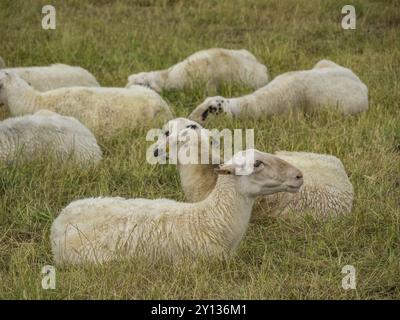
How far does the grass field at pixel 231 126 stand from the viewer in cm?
500

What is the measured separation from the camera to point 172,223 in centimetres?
536

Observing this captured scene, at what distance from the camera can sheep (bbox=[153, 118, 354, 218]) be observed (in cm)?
609

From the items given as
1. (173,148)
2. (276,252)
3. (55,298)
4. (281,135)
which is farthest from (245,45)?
(55,298)

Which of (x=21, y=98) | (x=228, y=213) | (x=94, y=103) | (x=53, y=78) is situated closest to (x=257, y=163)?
(x=228, y=213)

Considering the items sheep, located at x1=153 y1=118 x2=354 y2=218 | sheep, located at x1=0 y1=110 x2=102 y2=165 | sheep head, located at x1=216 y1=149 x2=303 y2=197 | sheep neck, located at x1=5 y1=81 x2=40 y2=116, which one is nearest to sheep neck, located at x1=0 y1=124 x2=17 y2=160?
sheep, located at x1=0 y1=110 x2=102 y2=165

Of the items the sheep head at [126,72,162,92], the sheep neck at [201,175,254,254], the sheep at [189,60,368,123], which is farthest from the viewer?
the sheep head at [126,72,162,92]

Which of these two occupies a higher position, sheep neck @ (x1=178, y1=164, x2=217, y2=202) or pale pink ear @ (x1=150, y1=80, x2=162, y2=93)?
pale pink ear @ (x1=150, y1=80, x2=162, y2=93)

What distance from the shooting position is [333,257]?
17.8 feet

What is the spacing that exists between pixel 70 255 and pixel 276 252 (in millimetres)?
1261

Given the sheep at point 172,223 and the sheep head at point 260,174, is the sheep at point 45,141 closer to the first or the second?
the sheep at point 172,223

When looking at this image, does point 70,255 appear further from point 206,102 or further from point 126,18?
point 126,18

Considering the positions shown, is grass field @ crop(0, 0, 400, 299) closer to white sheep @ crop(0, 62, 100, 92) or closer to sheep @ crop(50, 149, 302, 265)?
sheep @ crop(50, 149, 302, 265)

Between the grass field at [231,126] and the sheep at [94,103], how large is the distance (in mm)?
255

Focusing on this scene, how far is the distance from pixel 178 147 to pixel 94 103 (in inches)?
76.2
